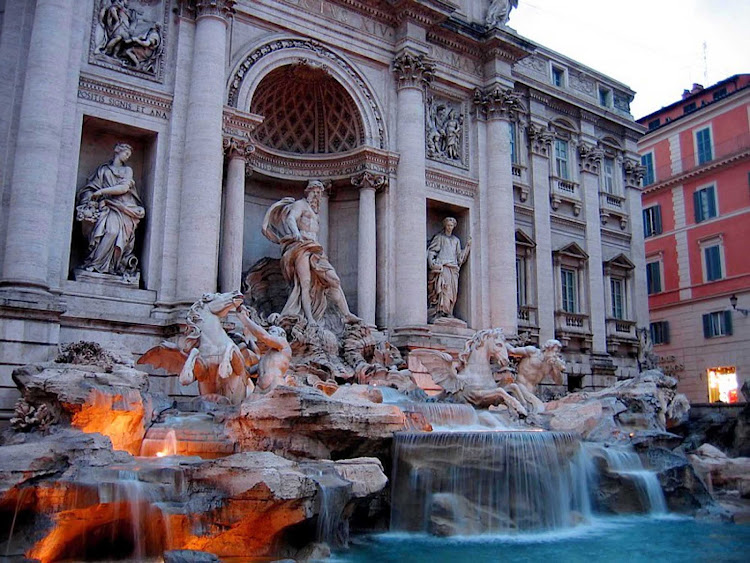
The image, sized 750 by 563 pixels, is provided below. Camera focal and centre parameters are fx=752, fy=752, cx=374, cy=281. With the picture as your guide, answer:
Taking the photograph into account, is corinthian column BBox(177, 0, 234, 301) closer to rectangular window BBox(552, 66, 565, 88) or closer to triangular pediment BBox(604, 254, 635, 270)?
rectangular window BBox(552, 66, 565, 88)

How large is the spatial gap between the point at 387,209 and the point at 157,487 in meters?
12.3

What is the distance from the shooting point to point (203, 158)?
52.7 ft

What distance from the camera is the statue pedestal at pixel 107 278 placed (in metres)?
14.9

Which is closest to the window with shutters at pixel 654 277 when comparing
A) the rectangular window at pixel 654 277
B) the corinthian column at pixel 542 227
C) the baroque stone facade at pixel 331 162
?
the rectangular window at pixel 654 277

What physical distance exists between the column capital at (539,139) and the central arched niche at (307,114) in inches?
290

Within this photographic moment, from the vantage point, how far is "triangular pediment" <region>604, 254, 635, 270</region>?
2668 centimetres

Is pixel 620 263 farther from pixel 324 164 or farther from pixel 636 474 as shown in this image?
pixel 636 474

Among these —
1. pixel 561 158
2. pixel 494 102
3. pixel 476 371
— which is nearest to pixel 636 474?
pixel 476 371

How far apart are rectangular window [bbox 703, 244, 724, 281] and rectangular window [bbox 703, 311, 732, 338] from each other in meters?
1.51

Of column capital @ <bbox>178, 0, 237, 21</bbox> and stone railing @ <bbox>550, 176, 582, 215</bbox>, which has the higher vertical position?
column capital @ <bbox>178, 0, 237, 21</bbox>

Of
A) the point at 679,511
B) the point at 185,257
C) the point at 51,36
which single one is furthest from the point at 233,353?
the point at 679,511

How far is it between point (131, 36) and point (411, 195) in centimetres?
774

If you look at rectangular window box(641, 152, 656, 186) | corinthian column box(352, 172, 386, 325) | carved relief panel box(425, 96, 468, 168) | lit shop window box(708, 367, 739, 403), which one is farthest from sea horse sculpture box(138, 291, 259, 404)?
rectangular window box(641, 152, 656, 186)

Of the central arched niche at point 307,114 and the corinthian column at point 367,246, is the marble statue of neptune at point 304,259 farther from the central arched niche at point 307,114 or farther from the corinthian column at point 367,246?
the central arched niche at point 307,114
